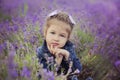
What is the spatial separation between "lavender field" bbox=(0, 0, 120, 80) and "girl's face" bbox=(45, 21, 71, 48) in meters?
0.07

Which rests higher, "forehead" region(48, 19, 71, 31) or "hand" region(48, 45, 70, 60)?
"forehead" region(48, 19, 71, 31)

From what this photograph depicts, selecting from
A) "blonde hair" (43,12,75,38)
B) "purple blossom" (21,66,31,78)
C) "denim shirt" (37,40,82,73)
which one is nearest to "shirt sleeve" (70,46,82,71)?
"denim shirt" (37,40,82,73)

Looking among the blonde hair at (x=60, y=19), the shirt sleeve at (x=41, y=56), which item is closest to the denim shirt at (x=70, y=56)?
the shirt sleeve at (x=41, y=56)

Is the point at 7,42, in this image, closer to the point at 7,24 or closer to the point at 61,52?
the point at 7,24

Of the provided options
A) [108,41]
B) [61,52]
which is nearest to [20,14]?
[61,52]

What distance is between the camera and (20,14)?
3.35m

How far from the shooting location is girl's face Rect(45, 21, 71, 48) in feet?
10.5

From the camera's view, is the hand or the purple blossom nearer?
the purple blossom

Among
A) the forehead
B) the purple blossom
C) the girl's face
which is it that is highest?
the forehead

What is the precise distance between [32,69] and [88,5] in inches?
28.2

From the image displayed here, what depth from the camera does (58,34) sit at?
3.21 meters

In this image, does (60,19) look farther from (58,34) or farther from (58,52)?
(58,52)

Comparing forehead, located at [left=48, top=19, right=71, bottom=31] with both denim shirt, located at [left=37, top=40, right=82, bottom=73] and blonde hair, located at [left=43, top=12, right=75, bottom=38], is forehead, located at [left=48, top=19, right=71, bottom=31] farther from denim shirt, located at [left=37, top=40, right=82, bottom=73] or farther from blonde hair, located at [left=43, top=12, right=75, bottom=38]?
denim shirt, located at [left=37, top=40, right=82, bottom=73]

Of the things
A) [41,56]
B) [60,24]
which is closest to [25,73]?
[41,56]
